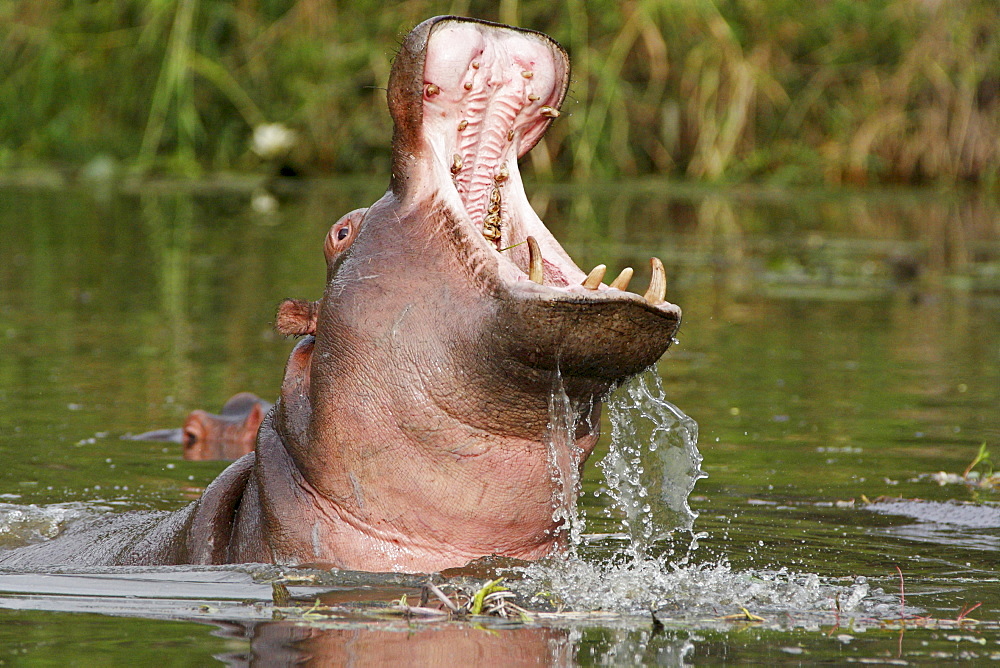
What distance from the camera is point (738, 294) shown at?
33.0 feet

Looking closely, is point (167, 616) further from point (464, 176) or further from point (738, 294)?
point (738, 294)

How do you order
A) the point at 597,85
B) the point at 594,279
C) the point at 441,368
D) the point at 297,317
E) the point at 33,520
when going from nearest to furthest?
the point at 594,279, the point at 441,368, the point at 297,317, the point at 33,520, the point at 597,85

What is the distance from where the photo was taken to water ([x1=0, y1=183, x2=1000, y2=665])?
309cm

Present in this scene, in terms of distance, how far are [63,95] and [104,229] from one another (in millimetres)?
5841

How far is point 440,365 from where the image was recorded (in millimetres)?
3359

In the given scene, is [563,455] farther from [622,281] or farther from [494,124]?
[494,124]

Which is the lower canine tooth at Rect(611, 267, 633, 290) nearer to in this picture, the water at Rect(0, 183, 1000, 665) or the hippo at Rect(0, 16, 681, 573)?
the hippo at Rect(0, 16, 681, 573)

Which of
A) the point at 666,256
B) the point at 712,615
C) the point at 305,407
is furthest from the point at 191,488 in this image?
the point at 666,256

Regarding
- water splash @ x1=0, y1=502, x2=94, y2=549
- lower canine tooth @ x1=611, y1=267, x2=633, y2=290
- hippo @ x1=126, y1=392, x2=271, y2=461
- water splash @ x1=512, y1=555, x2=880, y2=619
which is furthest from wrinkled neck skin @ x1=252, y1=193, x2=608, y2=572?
hippo @ x1=126, y1=392, x2=271, y2=461

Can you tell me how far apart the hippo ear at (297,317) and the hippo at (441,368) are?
0.06 meters

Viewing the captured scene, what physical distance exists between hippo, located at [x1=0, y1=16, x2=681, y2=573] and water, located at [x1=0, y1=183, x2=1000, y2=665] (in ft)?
0.26

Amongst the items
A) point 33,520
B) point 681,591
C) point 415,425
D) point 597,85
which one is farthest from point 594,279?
point 597,85

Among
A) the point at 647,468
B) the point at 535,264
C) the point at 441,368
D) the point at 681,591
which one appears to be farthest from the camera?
the point at 647,468

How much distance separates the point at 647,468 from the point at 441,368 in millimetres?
870
